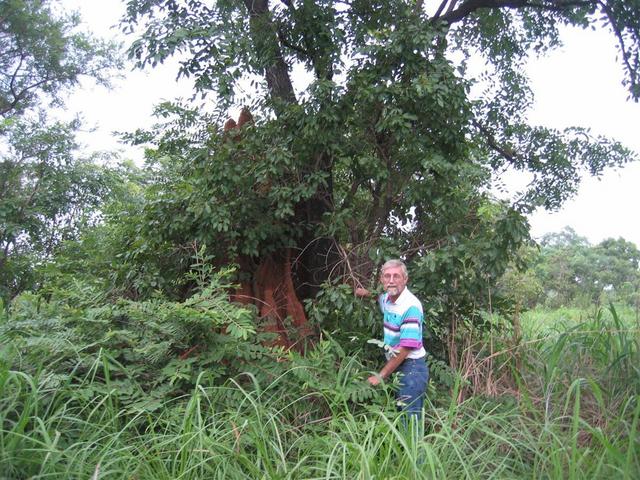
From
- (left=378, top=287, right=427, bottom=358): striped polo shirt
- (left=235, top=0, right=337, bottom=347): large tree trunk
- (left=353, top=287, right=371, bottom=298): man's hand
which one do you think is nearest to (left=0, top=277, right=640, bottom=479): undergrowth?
(left=378, top=287, right=427, bottom=358): striped polo shirt

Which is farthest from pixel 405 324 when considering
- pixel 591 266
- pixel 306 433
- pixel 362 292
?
pixel 591 266

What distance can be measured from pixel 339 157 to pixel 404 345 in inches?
88.7

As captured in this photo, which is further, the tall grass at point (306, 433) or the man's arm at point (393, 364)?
the man's arm at point (393, 364)

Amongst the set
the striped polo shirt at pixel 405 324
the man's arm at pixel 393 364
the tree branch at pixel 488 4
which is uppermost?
the tree branch at pixel 488 4

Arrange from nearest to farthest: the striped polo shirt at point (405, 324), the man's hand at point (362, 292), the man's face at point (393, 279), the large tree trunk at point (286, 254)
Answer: the striped polo shirt at point (405, 324) < the man's face at point (393, 279) < the man's hand at point (362, 292) < the large tree trunk at point (286, 254)

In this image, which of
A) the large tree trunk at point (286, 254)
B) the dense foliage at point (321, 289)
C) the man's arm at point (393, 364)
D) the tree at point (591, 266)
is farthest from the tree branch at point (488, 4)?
the tree at point (591, 266)

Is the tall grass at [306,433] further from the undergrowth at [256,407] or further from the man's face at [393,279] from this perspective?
the man's face at [393,279]

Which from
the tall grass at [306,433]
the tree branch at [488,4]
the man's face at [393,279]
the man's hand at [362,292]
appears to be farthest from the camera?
the tree branch at [488,4]

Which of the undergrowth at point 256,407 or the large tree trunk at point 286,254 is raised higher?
the large tree trunk at point 286,254

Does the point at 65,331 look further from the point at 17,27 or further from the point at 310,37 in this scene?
the point at 17,27

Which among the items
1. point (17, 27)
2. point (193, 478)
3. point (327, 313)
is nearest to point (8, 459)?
point (193, 478)

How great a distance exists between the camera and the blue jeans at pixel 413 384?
12.8ft

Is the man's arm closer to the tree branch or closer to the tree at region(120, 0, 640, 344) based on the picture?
the tree at region(120, 0, 640, 344)

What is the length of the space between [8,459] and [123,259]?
3.37 metres
